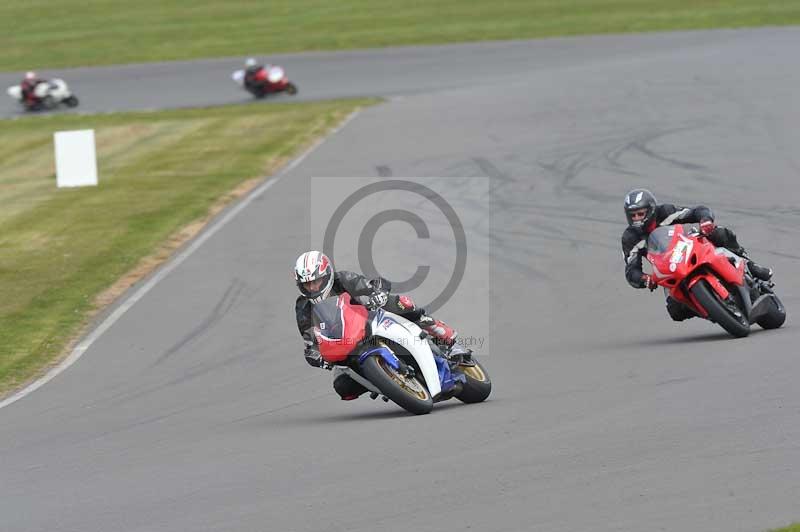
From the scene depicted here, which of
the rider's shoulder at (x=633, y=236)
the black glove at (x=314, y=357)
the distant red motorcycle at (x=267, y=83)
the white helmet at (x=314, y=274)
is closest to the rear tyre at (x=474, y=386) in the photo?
the black glove at (x=314, y=357)

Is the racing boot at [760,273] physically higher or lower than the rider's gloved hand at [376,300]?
lower

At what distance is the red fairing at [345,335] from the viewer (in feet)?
34.3

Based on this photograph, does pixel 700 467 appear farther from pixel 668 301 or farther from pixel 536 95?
pixel 536 95

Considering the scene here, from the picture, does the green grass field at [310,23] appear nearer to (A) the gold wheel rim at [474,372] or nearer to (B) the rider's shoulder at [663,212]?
(B) the rider's shoulder at [663,212]

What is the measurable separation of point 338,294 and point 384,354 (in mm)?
707

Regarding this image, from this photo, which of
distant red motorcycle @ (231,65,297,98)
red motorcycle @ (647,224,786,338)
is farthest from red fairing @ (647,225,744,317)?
distant red motorcycle @ (231,65,297,98)

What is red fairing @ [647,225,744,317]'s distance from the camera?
12.1 m

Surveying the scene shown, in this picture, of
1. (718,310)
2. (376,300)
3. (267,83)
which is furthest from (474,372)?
(267,83)

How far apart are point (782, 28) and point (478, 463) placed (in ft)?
110

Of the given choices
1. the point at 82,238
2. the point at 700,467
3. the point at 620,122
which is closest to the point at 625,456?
the point at 700,467

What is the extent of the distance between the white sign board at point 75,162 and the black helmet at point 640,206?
654 inches

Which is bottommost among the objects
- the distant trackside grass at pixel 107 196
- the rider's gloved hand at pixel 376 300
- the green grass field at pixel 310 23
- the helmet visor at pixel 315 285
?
the green grass field at pixel 310 23

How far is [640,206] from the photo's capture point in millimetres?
12703

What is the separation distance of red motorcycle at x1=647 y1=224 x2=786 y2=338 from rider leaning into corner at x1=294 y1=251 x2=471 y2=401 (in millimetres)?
2335
